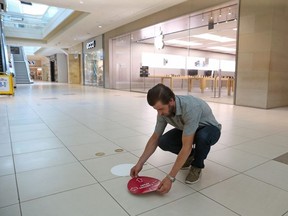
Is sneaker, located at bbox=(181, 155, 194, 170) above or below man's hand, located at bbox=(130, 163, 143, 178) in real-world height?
below

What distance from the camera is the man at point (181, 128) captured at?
1.33m

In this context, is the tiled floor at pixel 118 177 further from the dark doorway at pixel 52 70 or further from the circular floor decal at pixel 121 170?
the dark doorway at pixel 52 70

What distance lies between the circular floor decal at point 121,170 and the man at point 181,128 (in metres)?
0.24

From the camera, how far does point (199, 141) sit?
5.33 feet

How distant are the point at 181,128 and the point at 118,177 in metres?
0.64

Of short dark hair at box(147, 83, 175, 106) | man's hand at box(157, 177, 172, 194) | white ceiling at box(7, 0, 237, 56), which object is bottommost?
man's hand at box(157, 177, 172, 194)

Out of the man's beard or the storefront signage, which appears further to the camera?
the storefront signage

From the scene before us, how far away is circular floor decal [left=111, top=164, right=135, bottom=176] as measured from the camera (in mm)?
1843

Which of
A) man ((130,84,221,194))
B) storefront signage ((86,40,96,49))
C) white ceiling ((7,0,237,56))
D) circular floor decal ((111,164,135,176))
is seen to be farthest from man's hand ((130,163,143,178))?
storefront signage ((86,40,96,49))

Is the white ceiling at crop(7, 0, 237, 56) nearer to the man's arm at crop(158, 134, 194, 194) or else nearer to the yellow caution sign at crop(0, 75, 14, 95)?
the yellow caution sign at crop(0, 75, 14, 95)

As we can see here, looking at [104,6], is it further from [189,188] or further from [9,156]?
[189,188]

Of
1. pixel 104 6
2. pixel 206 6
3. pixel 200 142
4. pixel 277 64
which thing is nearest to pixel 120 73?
pixel 104 6

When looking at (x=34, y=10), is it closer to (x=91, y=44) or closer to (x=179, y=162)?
(x=91, y=44)

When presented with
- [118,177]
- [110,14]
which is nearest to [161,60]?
[110,14]
